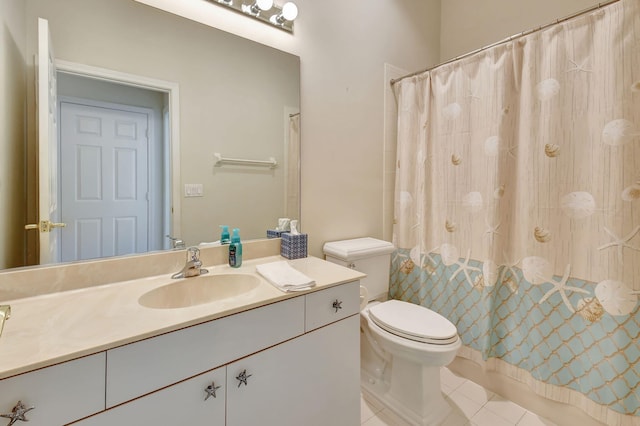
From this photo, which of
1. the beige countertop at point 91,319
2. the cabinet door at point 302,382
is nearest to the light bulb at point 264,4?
the beige countertop at point 91,319

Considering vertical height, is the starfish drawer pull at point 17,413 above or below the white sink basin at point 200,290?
below

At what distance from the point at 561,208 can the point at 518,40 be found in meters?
0.88

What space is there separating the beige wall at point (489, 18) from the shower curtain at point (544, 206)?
0.66m

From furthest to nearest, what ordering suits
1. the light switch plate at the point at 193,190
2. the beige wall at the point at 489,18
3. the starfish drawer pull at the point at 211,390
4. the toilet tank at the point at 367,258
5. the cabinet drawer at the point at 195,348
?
the beige wall at the point at 489,18
the toilet tank at the point at 367,258
the light switch plate at the point at 193,190
the starfish drawer pull at the point at 211,390
the cabinet drawer at the point at 195,348

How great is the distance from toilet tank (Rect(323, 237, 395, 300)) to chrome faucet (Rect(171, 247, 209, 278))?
736 millimetres

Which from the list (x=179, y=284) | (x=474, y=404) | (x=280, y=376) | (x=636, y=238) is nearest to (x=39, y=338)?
(x=179, y=284)

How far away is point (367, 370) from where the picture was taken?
1.69 metres

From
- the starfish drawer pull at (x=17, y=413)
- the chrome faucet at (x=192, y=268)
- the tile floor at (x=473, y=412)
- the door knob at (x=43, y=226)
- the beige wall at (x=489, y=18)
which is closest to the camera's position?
the starfish drawer pull at (x=17, y=413)

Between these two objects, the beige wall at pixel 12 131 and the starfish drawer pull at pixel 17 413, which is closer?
the starfish drawer pull at pixel 17 413

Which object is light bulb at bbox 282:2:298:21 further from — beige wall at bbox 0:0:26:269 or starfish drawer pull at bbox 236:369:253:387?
starfish drawer pull at bbox 236:369:253:387

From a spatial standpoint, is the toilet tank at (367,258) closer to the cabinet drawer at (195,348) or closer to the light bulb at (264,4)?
the cabinet drawer at (195,348)

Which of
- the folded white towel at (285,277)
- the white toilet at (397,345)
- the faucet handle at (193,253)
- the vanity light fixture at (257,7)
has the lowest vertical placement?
the white toilet at (397,345)

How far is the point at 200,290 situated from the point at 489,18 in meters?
2.60

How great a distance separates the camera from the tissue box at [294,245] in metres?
1.43
